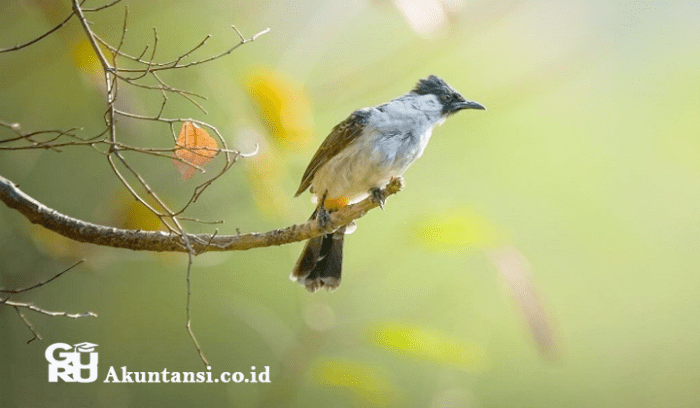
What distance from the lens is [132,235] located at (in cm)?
252

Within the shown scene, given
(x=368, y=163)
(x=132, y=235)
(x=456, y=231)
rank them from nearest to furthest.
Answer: (x=132, y=235) < (x=456, y=231) < (x=368, y=163)

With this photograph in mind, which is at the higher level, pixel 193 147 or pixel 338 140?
pixel 338 140

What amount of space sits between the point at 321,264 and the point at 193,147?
5.13ft

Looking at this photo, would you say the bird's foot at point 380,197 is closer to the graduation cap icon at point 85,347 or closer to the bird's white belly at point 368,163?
the bird's white belly at point 368,163

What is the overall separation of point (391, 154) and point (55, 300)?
2.67 m

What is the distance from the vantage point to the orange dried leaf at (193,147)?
7.64 feet

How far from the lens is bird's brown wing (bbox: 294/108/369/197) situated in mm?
3609

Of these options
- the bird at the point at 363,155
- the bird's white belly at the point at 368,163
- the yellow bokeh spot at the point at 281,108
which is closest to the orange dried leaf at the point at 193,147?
the yellow bokeh spot at the point at 281,108

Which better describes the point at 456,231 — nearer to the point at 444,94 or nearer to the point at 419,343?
the point at 419,343

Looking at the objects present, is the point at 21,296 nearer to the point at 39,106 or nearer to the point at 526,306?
the point at 39,106

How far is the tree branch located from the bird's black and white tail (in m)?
0.88

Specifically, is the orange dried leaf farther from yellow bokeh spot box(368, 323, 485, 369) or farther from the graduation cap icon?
the graduation cap icon

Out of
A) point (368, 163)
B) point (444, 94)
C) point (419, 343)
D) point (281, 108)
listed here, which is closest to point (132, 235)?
point (281, 108)

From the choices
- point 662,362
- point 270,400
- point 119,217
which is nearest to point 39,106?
point 119,217
